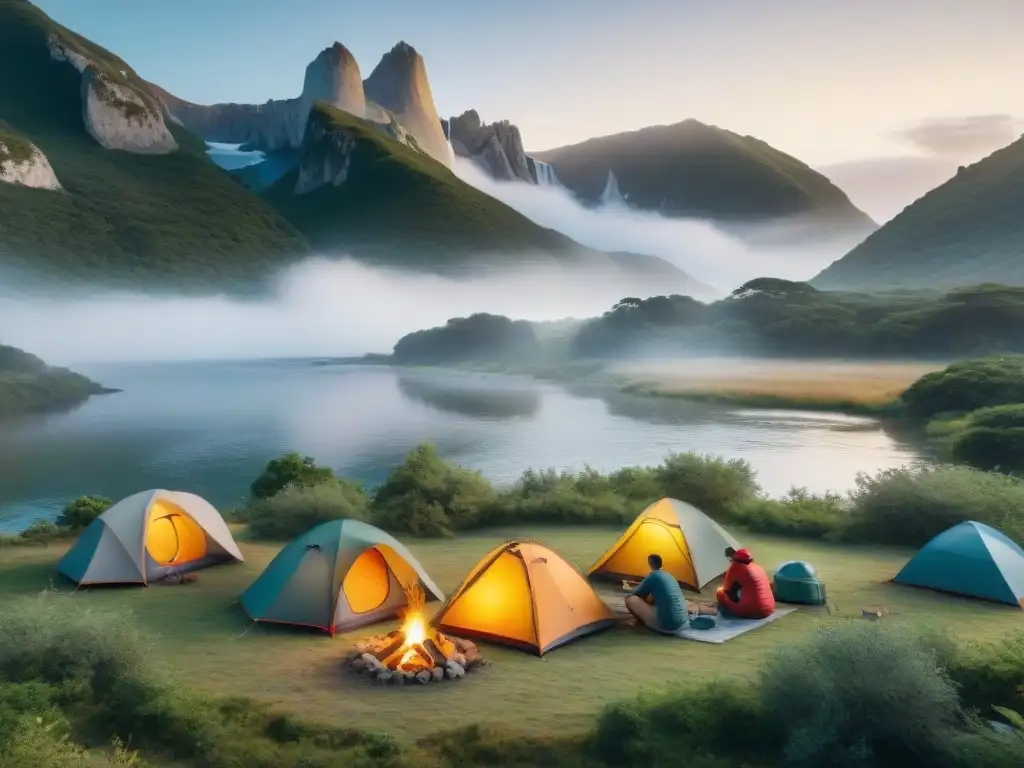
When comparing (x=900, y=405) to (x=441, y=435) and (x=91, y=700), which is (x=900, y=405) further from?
(x=91, y=700)

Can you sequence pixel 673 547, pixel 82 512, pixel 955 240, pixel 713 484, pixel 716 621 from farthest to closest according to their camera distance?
1. pixel 955 240
2. pixel 713 484
3. pixel 82 512
4. pixel 673 547
5. pixel 716 621

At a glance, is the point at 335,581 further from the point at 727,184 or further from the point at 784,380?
the point at 727,184

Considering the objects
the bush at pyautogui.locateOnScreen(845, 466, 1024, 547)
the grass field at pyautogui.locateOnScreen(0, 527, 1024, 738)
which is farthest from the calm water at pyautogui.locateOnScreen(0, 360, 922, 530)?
the grass field at pyautogui.locateOnScreen(0, 527, 1024, 738)

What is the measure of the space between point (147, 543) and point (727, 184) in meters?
52.7

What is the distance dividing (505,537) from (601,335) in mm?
31926

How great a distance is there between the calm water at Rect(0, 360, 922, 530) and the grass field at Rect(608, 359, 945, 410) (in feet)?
3.29

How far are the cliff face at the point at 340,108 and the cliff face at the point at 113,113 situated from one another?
14.9 meters

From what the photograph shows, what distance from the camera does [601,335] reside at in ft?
171

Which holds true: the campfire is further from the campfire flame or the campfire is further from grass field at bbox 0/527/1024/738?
grass field at bbox 0/527/1024/738

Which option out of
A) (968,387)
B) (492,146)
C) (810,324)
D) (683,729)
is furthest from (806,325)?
(492,146)

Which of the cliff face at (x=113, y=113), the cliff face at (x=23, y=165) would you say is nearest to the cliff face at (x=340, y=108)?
the cliff face at (x=113, y=113)

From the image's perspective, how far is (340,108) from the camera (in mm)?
98188

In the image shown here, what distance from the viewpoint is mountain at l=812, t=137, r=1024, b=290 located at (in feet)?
147

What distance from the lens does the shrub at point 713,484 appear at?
910 inches
